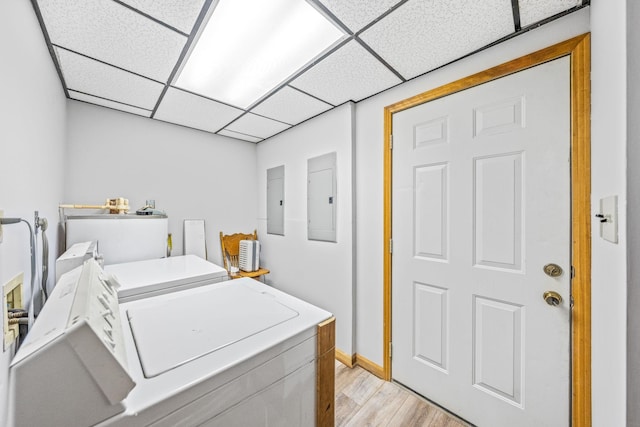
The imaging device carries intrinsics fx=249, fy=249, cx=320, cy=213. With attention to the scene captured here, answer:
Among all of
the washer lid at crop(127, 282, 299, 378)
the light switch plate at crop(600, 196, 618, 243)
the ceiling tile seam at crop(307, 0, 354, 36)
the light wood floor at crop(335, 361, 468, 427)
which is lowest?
the light wood floor at crop(335, 361, 468, 427)

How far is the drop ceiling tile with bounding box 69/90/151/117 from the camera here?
2.03 metres

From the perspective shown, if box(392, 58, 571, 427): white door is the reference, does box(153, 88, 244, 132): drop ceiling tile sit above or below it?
above

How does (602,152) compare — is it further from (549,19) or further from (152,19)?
(152,19)

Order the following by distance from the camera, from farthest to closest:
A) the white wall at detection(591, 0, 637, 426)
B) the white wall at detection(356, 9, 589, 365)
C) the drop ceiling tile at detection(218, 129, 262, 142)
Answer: the drop ceiling tile at detection(218, 129, 262, 142), the white wall at detection(356, 9, 589, 365), the white wall at detection(591, 0, 637, 426)

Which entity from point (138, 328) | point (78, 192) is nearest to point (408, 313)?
point (138, 328)

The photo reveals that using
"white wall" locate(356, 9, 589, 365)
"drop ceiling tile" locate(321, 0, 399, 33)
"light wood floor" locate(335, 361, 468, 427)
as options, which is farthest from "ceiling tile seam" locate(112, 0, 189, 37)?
"light wood floor" locate(335, 361, 468, 427)

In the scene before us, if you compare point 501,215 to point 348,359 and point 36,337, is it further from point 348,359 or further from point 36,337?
point 36,337

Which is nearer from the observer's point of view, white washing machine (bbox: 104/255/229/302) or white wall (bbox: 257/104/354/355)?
white washing machine (bbox: 104/255/229/302)

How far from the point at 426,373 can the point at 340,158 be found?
178 cm

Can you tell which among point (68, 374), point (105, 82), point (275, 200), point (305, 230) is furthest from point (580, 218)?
point (105, 82)

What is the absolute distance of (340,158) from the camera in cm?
226

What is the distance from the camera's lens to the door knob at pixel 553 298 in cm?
124

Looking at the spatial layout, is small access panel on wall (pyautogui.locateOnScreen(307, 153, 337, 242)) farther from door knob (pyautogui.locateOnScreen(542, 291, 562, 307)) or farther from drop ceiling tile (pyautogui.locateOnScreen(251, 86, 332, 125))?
door knob (pyautogui.locateOnScreen(542, 291, 562, 307))

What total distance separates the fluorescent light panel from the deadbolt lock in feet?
5.32
